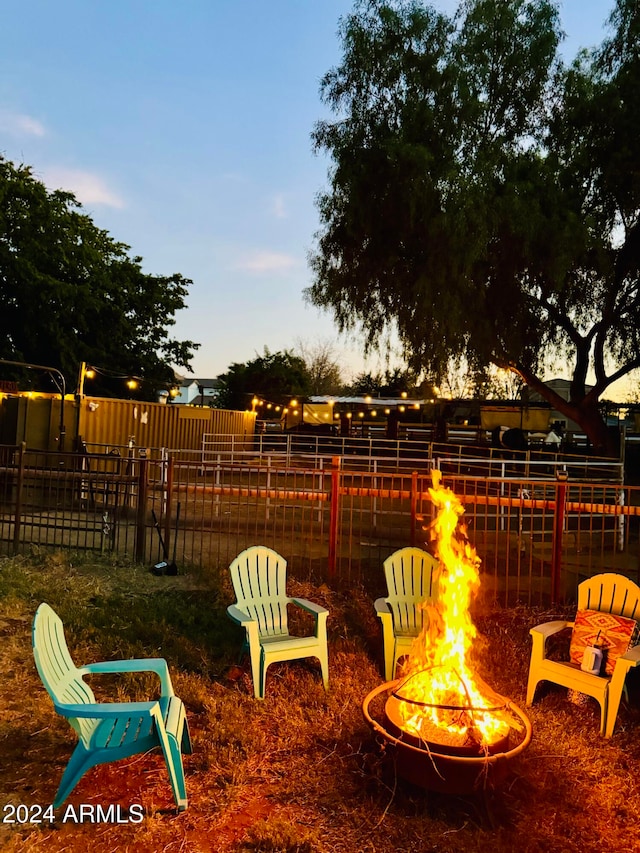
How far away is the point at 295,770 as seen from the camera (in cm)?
333

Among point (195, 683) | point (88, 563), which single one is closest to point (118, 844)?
point (195, 683)

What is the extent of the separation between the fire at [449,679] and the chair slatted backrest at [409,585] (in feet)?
1.71

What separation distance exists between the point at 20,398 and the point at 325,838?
14.0 metres

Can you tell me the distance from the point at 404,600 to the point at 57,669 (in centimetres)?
274

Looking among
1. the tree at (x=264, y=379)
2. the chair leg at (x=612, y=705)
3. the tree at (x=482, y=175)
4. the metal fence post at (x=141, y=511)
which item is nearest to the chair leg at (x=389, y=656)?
the chair leg at (x=612, y=705)

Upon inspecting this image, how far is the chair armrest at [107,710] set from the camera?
2822mm

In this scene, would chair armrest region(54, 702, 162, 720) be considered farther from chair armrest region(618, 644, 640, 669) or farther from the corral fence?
the corral fence

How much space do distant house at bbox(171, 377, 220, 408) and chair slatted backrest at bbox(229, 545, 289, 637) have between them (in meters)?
15.7

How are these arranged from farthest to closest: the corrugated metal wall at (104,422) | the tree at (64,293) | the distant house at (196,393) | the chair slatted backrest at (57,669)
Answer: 1. the distant house at (196,393)
2. the tree at (64,293)
3. the corrugated metal wall at (104,422)
4. the chair slatted backrest at (57,669)

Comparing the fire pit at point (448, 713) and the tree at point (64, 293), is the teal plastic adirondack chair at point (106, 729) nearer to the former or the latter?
the fire pit at point (448, 713)

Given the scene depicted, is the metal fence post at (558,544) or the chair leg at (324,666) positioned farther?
the metal fence post at (558,544)

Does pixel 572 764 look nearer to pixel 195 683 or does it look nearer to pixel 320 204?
pixel 195 683

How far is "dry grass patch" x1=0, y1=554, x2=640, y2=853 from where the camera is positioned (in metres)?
2.80

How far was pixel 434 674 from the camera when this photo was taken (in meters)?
3.69
